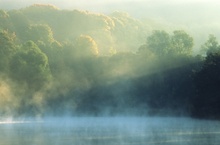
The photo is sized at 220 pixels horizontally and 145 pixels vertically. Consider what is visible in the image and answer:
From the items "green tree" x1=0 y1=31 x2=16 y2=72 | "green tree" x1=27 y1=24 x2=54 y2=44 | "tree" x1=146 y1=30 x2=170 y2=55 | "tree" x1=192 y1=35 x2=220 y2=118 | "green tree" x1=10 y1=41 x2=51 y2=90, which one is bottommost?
"tree" x1=192 y1=35 x2=220 y2=118

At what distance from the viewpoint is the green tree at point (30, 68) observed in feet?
325

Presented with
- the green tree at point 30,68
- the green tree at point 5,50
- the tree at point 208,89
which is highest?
the green tree at point 5,50

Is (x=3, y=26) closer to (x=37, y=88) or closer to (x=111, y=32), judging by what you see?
(x=111, y=32)

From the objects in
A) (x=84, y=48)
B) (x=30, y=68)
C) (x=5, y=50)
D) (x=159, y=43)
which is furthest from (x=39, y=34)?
(x=30, y=68)

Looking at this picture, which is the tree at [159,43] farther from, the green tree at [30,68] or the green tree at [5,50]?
the green tree at [5,50]

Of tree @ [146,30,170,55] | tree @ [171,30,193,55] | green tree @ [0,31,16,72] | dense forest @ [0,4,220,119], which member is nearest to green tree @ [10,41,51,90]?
dense forest @ [0,4,220,119]

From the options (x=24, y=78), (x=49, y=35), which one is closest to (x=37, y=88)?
(x=24, y=78)

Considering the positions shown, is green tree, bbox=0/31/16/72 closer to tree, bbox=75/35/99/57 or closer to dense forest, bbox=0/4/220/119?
dense forest, bbox=0/4/220/119

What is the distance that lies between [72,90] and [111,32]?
90.2 meters

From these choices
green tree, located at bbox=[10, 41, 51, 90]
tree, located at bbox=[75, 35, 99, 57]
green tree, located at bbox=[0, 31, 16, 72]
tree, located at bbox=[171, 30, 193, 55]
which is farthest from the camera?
tree, located at bbox=[171, 30, 193, 55]

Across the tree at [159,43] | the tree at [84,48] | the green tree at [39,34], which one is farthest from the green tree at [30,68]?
the green tree at [39,34]

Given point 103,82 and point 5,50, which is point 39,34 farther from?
point 103,82

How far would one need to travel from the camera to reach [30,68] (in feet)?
326

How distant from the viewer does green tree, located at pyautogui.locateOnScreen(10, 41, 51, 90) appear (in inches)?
3905
